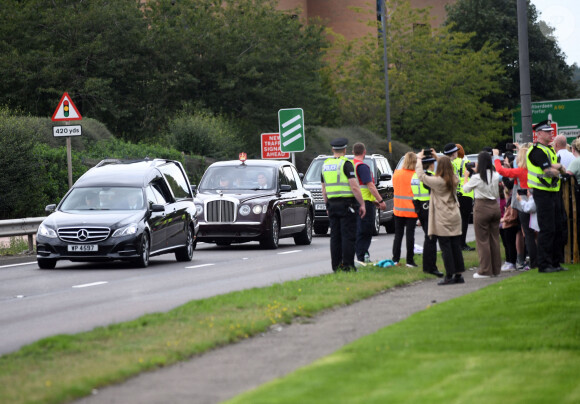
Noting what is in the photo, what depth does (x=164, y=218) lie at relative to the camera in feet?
67.9

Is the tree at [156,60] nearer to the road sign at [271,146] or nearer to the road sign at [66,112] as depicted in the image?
the road sign at [271,146]

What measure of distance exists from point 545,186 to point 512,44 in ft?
201

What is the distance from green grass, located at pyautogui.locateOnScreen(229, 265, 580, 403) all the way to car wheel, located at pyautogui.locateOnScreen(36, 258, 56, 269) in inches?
368

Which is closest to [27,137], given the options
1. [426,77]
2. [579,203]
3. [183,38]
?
[579,203]

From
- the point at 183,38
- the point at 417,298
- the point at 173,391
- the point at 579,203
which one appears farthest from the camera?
the point at 183,38

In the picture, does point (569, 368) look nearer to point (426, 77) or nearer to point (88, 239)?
point (88, 239)

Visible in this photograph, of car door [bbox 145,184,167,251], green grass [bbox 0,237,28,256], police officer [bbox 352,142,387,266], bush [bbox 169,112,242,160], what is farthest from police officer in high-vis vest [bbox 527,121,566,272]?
bush [bbox 169,112,242,160]

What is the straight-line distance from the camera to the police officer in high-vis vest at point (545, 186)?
15508mm

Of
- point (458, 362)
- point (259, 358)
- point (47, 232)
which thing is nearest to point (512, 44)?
point (47, 232)

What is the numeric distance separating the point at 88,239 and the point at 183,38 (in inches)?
1249

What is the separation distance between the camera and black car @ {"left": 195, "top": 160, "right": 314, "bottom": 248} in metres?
24.6

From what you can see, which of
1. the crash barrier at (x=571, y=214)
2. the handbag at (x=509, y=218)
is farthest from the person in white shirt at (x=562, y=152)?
the handbag at (x=509, y=218)

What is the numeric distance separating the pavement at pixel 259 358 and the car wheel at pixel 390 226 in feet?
62.1

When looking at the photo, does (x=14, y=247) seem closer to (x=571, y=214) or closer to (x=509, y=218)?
(x=509, y=218)
